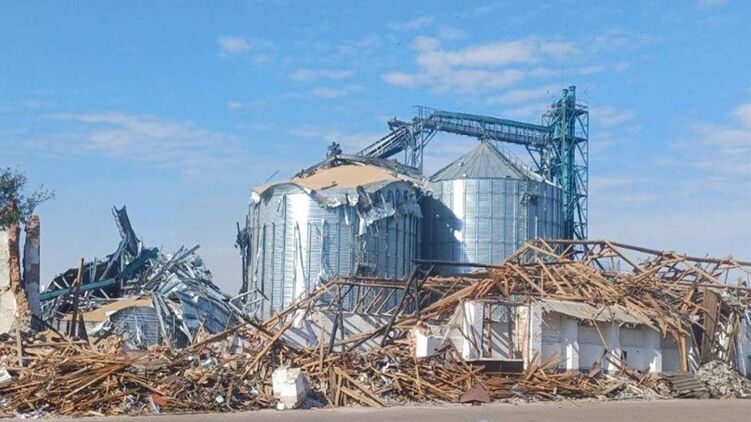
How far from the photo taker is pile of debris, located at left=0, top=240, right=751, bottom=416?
22062 millimetres

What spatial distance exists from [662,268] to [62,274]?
25.4 meters

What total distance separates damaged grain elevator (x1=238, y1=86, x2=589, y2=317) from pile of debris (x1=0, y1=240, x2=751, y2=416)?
57.4ft

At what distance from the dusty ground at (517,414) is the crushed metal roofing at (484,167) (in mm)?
35248

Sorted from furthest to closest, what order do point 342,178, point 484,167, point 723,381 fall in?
point 484,167 < point 342,178 < point 723,381

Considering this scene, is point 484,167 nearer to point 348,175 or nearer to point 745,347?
point 348,175

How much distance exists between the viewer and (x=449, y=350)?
2658 cm

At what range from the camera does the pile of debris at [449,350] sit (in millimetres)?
22062

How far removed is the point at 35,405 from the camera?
68.5ft

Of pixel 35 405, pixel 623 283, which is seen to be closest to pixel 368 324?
pixel 623 283

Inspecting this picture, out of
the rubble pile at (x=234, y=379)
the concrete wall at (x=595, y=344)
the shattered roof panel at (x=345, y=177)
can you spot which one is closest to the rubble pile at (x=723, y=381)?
the concrete wall at (x=595, y=344)

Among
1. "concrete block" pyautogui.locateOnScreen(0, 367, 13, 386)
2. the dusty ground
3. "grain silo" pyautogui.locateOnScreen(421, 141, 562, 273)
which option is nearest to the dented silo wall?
"grain silo" pyautogui.locateOnScreen(421, 141, 562, 273)

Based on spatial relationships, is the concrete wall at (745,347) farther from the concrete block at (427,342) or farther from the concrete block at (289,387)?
the concrete block at (289,387)

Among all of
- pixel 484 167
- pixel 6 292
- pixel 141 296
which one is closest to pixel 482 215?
pixel 484 167

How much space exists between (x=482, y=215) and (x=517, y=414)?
37082 millimetres
